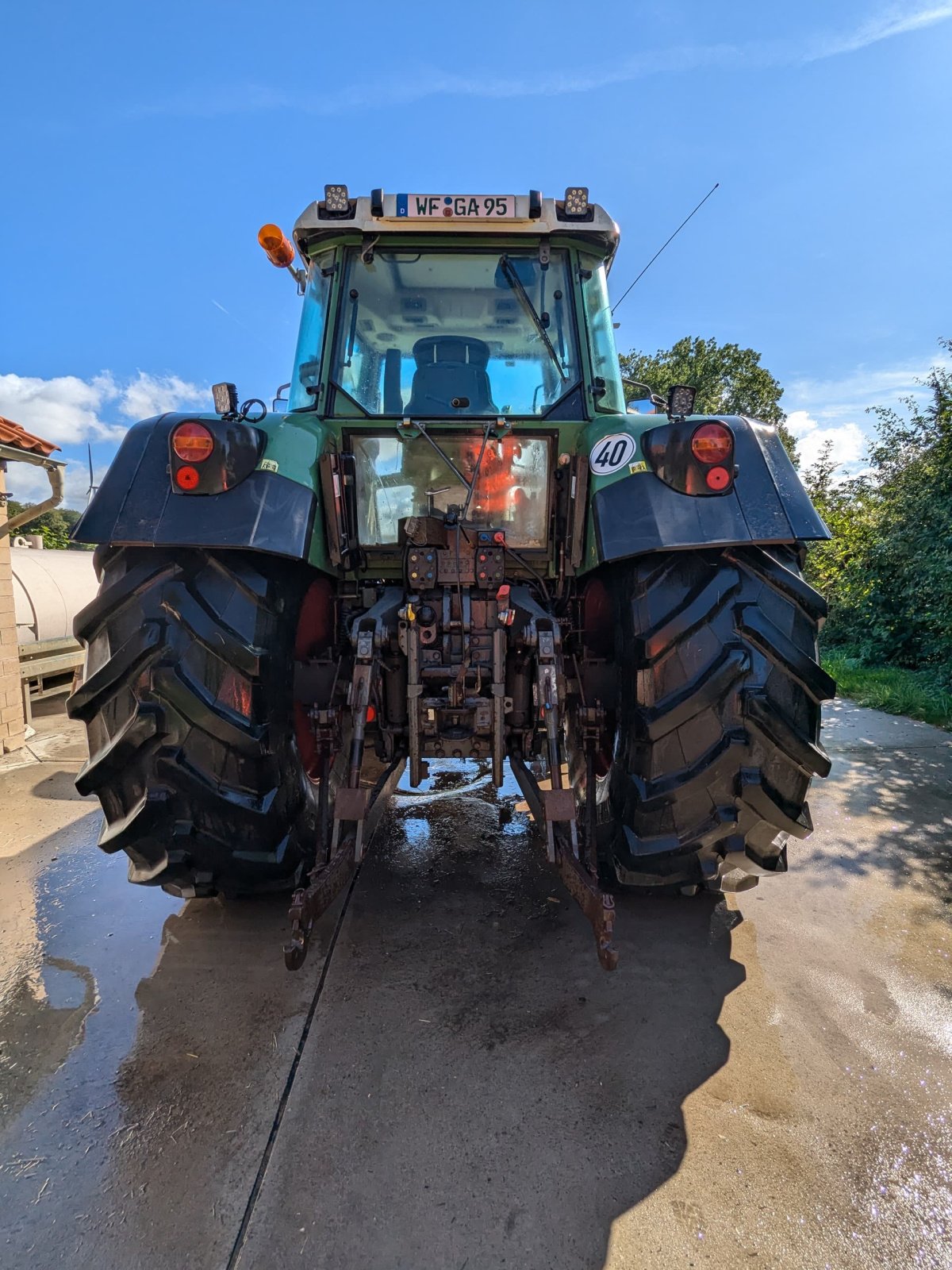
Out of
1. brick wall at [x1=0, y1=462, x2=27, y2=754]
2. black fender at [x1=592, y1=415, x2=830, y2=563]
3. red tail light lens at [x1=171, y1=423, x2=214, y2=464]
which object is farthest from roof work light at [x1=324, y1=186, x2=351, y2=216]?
brick wall at [x1=0, y1=462, x2=27, y2=754]

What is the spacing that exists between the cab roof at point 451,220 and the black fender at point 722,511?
1.23m

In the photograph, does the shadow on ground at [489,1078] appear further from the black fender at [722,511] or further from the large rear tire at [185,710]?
the black fender at [722,511]

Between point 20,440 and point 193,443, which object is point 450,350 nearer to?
point 193,443

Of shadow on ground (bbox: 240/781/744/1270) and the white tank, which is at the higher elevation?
the white tank

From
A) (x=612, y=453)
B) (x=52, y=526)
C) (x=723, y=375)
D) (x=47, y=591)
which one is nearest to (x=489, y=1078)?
(x=612, y=453)

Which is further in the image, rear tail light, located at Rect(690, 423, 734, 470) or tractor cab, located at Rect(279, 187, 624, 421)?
tractor cab, located at Rect(279, 187, 624, 421)

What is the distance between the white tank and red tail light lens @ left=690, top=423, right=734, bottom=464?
640 centimetres

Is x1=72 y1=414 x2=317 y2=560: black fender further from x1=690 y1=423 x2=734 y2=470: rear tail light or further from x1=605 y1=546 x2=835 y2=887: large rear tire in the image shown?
x1=690 y1=423 x2=734 y2=470: rear tail light

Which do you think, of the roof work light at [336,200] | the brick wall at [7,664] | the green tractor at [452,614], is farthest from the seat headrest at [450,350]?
the brick wall at [7,664]

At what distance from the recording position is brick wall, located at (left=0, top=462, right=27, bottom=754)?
5.11 meters

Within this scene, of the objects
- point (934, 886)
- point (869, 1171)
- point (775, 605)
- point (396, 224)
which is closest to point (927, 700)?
point (934, 886)

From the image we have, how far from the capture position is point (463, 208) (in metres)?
2.74

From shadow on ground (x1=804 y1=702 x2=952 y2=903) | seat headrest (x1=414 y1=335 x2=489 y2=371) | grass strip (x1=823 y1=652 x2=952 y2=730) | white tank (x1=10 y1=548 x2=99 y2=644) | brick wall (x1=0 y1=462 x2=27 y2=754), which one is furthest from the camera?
white tank (x1=10 y1=548 x2=99 y2=644)

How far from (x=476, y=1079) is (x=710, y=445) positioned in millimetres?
2003
